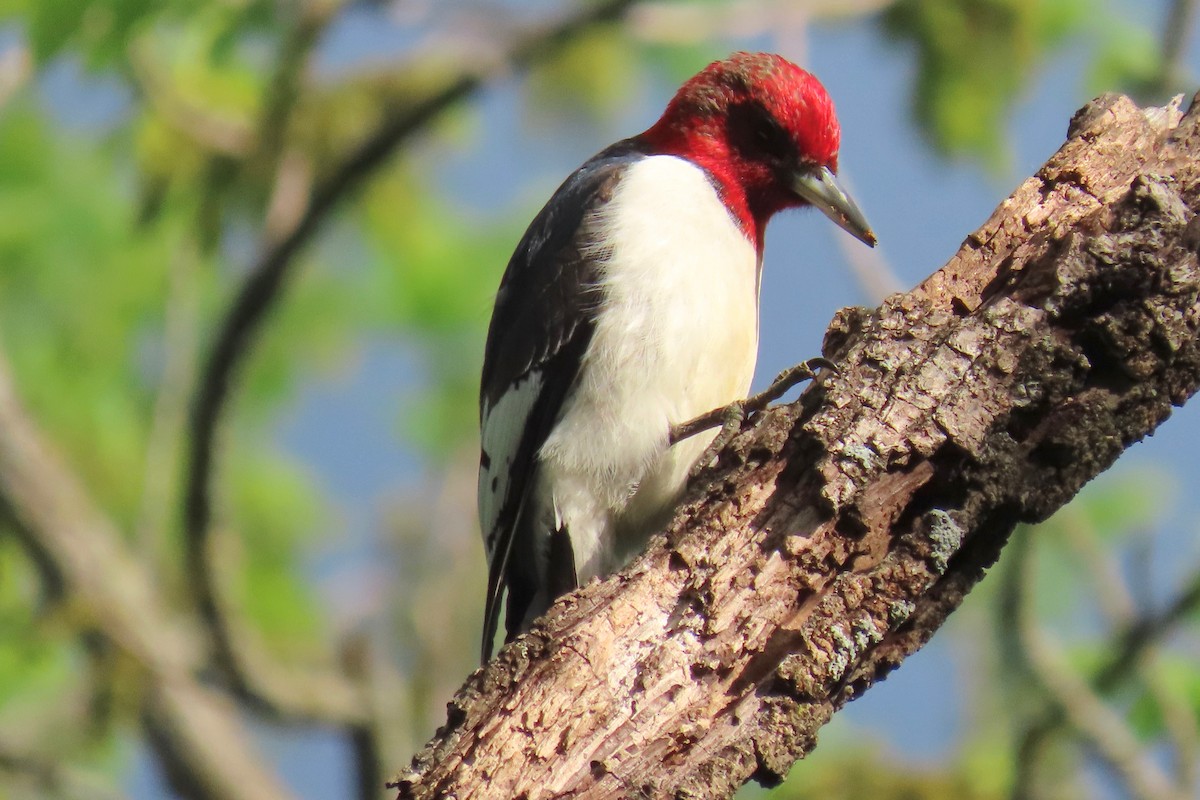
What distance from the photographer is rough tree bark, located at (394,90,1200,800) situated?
8.82 feet

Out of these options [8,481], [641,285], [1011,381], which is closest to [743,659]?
[1011,381]

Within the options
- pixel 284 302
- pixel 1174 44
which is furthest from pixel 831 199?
pixel 284 302

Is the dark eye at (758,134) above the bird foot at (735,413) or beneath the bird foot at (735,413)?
above

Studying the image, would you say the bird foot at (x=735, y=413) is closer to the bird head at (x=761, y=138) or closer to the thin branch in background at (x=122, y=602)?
the bird head at (x=761, y=138)

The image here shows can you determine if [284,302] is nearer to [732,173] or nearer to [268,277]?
[268,277]

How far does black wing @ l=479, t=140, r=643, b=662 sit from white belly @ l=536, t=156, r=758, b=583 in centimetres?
7

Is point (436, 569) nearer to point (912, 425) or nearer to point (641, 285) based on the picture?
Result: point (641, 285)

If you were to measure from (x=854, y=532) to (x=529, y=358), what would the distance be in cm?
181

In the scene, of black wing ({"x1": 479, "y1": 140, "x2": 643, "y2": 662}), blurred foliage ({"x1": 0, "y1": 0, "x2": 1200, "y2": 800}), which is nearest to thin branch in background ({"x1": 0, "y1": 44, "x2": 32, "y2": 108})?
blurred foliage ({"x1": 0, "y1": 0, "x2": 1200, "y2": 800})

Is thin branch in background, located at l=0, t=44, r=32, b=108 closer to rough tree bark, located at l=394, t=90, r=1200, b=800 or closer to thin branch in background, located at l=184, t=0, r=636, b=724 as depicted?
thin branch in background, located at l=184, t=0, r=636, b=724

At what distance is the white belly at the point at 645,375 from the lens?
4.15 meters

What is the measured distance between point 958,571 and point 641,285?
64.9 inches

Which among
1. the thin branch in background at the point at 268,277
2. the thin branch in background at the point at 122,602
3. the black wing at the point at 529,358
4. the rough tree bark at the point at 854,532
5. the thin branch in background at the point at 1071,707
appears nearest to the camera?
the rough tree bark at the point at 854,532

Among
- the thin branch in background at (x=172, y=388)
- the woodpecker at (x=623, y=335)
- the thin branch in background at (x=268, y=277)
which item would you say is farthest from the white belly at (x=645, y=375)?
the thin branch in background at (x=172, y=388)
